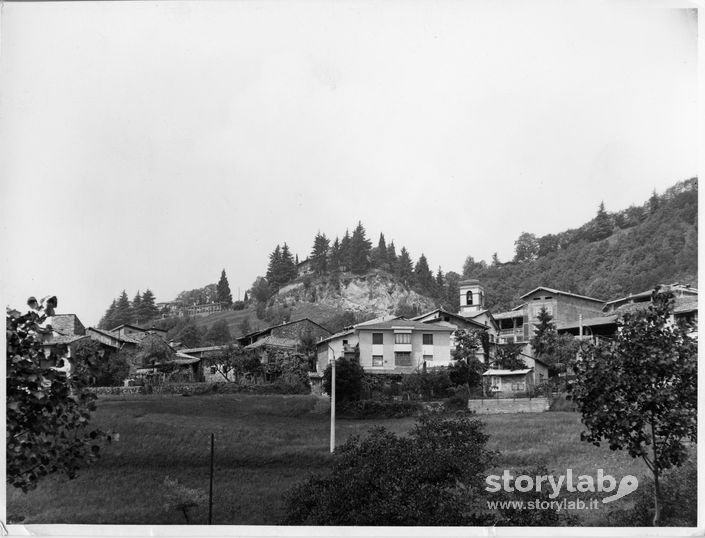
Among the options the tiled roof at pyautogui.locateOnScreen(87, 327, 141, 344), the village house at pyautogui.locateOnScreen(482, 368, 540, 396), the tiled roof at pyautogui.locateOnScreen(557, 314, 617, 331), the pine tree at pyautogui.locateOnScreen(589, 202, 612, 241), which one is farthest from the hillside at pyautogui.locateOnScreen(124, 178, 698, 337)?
the village house at pyautogui.locateOnScreen(482, 368, 540, 396)

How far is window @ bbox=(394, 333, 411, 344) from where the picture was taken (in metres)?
7.77

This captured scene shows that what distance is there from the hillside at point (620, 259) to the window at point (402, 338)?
82cm

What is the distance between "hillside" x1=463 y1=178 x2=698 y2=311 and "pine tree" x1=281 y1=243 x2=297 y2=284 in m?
1.65

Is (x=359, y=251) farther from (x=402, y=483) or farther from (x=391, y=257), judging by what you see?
(x=402, y=483)

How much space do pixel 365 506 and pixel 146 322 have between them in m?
2.62

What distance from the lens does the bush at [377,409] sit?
290 inches

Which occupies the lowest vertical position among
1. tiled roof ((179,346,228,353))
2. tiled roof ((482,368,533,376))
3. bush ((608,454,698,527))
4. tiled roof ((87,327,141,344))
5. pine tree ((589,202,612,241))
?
bush ((608,454,698,527))

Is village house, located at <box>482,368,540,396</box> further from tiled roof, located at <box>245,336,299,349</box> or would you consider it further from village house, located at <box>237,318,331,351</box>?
tiled roof, located at <box>245,336,299,349</box>

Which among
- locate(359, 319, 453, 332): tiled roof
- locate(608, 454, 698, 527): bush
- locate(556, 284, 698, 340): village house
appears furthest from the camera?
locate(359, 319, 453, 332): tiled roof

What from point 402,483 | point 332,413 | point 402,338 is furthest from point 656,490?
point 332,413

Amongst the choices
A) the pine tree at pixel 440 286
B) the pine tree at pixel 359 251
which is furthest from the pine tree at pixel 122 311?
the pine tree at pixel 440 286

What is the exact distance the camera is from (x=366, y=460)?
6902mm

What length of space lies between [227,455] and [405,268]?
93.2 inches

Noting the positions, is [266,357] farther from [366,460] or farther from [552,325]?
[552,325]
